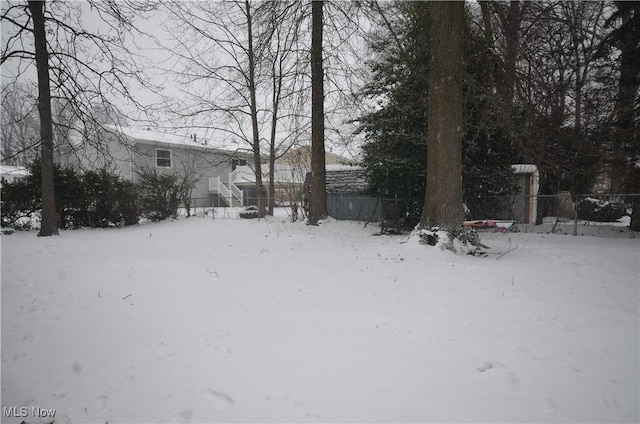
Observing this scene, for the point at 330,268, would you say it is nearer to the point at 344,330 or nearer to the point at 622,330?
the point at 344,330

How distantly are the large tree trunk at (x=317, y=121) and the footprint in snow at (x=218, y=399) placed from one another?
9.47 m

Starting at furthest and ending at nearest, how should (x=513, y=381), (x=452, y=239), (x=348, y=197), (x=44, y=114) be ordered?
(x=348, y=197) → (x=44, y=114) → (x=452, y=239) → (x=513, y=381)

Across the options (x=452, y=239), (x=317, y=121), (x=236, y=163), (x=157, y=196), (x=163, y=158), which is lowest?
(x=452, y=239)

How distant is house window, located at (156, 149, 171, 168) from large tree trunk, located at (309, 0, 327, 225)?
705 inches

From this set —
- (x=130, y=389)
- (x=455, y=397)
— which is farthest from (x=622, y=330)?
(x=130, y=389)

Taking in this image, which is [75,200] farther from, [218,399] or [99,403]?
[218,399]

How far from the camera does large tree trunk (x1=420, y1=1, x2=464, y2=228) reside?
23.8 feet

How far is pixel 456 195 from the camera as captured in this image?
7320mm

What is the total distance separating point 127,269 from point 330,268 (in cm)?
370

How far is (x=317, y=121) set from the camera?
12.1 meters

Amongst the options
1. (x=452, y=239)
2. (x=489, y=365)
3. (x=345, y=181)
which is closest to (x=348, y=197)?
(x=345, y=181)

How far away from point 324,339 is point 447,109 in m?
5.99

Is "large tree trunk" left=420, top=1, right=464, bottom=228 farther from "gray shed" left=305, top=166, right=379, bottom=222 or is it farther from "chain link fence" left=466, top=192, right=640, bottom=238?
"gray shed" left=305, top=166, right=379, bottom=222

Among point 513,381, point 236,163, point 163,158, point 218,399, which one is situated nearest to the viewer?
point 218,399
